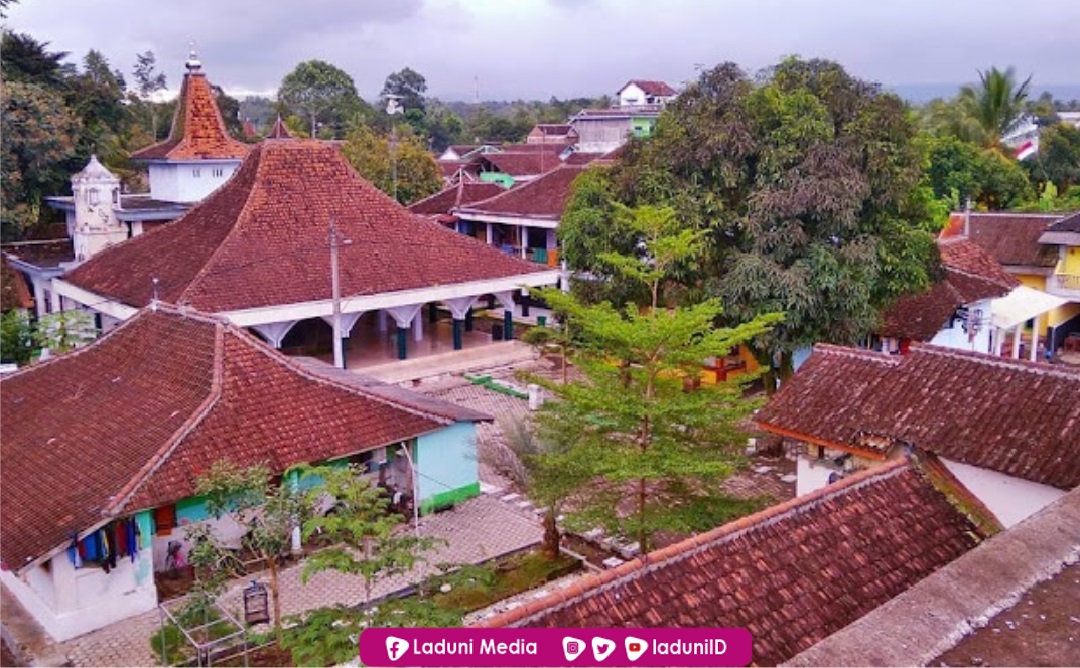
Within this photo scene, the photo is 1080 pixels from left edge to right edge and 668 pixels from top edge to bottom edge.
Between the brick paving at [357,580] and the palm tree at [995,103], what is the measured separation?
31998 millimetres

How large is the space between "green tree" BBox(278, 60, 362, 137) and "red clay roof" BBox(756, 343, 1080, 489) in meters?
54.8

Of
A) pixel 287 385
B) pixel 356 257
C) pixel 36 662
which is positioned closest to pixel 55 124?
pixel 356 257

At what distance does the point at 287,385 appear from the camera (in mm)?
12945

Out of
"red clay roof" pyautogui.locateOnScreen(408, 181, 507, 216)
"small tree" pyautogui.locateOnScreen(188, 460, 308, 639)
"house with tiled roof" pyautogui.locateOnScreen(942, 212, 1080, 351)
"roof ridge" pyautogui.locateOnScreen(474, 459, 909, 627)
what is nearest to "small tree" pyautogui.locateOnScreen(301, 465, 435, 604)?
"small tree" pyautogui.locateOnScreen(188, 460, 308, 639)

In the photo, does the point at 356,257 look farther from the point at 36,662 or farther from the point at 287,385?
the point at 36,662

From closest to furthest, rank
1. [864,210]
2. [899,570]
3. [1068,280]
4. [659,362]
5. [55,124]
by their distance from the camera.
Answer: [899,570] < [659,362] < [864,210] < [1068,280] < [55,124]

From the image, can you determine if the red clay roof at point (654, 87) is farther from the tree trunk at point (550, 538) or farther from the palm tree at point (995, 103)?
the tree trunk at point (550, 538)

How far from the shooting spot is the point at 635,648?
5.64 m

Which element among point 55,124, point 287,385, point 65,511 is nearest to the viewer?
point 65,511

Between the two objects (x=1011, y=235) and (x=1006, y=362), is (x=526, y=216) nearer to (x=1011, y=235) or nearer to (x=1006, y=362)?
(x=1011, y=235)

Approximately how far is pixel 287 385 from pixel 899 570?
8.33 m

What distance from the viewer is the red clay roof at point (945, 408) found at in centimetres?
911

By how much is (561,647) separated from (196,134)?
2508 centimetres

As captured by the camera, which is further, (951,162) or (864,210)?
(951,162)
